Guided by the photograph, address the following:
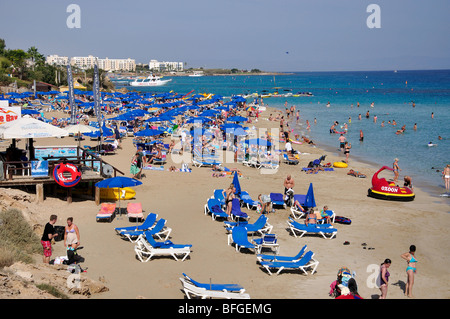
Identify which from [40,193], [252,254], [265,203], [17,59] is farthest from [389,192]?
[17,59]

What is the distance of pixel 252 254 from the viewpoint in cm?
970

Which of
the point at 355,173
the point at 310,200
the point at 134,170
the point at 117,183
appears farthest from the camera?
the point at 355,173

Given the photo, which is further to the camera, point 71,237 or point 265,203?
point 265,203

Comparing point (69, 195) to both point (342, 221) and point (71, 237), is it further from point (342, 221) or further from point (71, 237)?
point (342, 221)

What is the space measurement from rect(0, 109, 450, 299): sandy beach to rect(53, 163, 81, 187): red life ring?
2.27ft

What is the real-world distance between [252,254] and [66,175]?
17.6 feet

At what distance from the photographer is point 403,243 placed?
10.8 metres

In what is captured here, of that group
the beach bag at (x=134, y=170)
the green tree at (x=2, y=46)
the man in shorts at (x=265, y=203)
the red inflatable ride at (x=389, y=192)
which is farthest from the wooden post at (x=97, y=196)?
the green tree at (x=2, y=46)

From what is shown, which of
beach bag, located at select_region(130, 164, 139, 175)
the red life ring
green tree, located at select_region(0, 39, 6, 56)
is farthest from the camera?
green tree, located at select_region(0, 39, 6, 56)

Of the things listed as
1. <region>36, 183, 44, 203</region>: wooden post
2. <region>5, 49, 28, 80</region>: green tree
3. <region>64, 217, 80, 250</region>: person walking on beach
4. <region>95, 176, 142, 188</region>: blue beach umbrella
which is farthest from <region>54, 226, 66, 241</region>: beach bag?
<region>5, 49, 28, 80</region>: green tree

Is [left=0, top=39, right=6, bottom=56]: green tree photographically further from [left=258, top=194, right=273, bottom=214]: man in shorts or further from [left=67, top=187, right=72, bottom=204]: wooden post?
[left=258, top=194, right=273, bottom=214]: man in shorts

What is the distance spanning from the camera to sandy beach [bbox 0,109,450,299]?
8117 millimetres

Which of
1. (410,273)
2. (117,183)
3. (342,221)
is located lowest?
(342,221)
